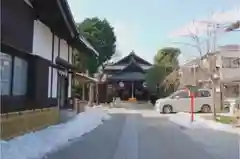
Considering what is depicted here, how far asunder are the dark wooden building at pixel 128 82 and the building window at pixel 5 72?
40009 millimetres

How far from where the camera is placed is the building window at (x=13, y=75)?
11305mm

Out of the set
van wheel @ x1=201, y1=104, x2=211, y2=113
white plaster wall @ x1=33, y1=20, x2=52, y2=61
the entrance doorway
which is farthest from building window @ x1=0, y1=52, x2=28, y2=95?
van wheel @ x1=201, y1=104, x2=211, y2=113

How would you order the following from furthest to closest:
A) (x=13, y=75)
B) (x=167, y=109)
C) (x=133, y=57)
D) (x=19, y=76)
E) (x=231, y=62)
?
(x=133, y=57) < (x=231, y=62) < (x=167, y=109) < (x=19, y=76) < (x=13, y=75)

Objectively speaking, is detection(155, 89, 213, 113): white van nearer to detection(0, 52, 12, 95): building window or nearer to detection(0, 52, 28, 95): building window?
detection(0, 52, 28, 95): building window

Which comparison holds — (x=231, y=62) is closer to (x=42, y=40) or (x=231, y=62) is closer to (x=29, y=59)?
(x=42, y=40)

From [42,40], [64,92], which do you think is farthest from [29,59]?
[64,92]

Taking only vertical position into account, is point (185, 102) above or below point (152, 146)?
above

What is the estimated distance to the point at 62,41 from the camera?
67.1 ft

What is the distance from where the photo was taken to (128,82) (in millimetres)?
54156

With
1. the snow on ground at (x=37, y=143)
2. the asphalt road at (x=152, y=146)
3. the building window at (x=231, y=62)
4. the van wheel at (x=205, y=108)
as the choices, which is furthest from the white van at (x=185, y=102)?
the snow on ground at (x=37, y=143)

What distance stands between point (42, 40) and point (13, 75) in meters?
3.28

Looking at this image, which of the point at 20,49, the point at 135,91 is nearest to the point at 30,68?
the point at 20,49

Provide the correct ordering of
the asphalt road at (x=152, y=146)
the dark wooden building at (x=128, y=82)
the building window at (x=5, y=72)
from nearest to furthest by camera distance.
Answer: the asphalt road at (x=152, y=146), the building window at (x=5, y=72), the dark wooden building at (x=128, y=82)

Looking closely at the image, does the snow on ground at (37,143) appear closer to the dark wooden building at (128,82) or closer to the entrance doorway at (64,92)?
the entrance doorway at (64,92)
